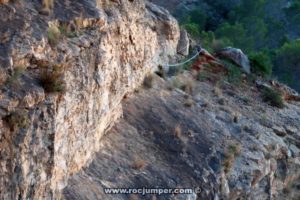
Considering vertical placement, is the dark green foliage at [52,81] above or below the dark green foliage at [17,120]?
above

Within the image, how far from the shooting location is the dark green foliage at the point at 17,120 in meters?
7.96

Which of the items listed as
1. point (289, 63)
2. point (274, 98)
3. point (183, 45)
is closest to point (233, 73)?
point (274, 98)

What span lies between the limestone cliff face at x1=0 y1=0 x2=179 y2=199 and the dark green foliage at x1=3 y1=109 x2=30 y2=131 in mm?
13

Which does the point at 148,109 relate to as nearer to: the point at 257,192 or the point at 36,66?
the point at 257,192

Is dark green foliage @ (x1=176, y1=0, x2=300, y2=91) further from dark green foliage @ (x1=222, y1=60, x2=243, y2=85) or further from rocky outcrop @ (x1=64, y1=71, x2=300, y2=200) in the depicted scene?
rocky outcrop @ (x1=64, y1=71, x2=300, y2=200)

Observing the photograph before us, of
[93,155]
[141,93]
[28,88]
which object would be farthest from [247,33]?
[28,88]

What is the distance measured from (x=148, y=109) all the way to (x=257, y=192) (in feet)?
9.53

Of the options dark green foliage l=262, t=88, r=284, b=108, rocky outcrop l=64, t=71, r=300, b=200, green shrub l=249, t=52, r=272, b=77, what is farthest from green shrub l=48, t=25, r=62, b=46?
green shrub l=249, t=52, r=272, b=77

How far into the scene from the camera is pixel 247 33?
2855cm

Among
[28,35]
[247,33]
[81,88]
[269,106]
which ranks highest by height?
[28,35]

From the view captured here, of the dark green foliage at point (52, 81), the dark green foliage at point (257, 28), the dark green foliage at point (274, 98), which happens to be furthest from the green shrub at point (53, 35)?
the dark green foliage at point (257, 28)

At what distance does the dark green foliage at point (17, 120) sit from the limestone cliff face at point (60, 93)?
13 millimetres

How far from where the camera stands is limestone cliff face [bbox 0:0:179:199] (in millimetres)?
8055

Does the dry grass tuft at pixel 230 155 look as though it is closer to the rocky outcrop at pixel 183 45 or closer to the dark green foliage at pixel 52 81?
the rocky outcrop at pixel 183 45
